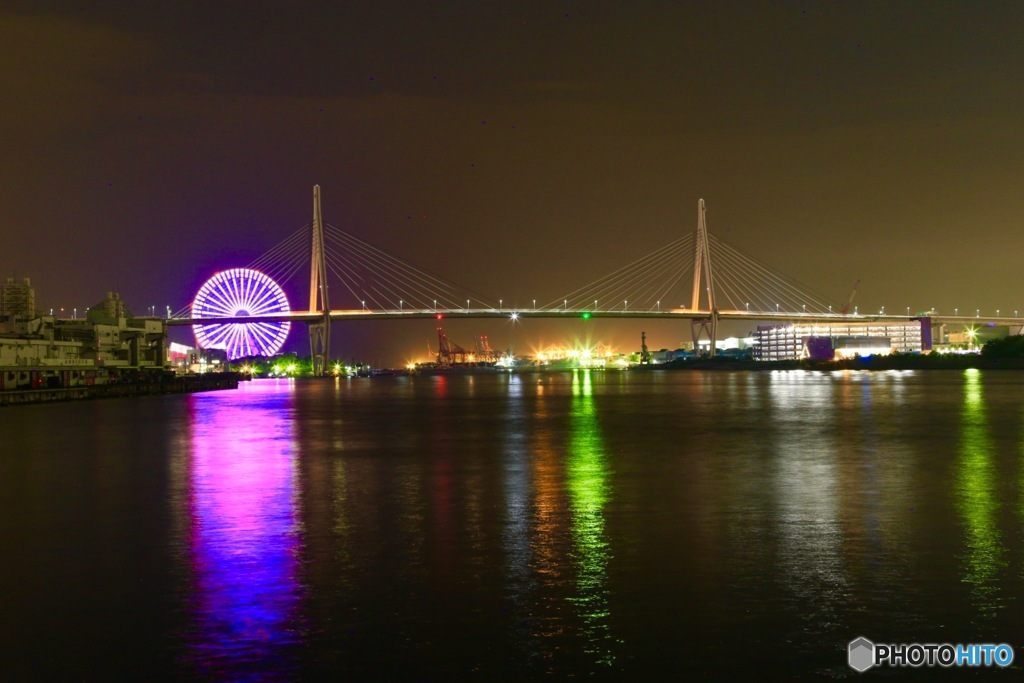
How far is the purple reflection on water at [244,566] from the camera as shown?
7.52 meters

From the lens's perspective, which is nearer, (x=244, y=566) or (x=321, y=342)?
(x=244, y=566)

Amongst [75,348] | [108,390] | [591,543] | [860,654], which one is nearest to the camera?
[860,654]

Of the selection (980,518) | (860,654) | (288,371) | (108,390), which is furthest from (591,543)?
(288,371)

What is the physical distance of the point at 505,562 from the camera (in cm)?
1045

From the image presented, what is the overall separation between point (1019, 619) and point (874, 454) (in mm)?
14408

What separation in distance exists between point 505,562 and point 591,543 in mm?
1342

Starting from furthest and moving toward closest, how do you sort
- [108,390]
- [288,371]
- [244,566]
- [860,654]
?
[288,371] → [108,390] → [244,566] → [860,654]

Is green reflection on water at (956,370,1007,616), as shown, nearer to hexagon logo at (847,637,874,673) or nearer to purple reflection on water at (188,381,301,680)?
hexagon logo at (847,637,874,673)

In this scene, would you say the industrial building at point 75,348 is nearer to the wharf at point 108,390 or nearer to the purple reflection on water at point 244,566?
the wharf at point 108,390

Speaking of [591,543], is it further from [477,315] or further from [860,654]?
[477,315]

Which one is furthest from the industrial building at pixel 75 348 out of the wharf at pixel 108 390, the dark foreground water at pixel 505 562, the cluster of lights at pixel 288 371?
the cluster of lights at pixel 288 371

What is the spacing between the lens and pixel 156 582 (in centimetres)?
988

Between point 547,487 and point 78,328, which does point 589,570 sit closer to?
point 547,487

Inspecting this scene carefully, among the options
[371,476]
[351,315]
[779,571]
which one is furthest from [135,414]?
[351,315]
